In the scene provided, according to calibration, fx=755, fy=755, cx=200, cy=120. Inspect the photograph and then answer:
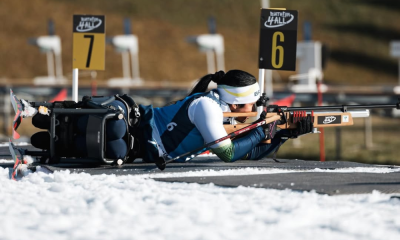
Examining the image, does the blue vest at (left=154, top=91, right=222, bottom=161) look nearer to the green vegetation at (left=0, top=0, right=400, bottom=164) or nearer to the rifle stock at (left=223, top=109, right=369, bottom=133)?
the rifle stock at (left=223, top=109, right=369, bottom=133)

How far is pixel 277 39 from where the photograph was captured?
9.20 m

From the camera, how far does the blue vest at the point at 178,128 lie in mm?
7121

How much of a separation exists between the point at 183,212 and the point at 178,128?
7.90 ft

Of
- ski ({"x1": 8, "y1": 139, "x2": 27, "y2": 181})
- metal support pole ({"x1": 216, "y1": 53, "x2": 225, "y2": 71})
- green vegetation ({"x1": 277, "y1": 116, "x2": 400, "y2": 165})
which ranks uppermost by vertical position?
ski ({"x1": 8, "y1": 139, "x2": 27, "y2": 181})

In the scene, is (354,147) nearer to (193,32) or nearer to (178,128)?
(178,128)

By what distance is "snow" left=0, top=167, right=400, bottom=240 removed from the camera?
14.2ft

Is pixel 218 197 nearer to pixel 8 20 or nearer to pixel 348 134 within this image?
pixel 348 134

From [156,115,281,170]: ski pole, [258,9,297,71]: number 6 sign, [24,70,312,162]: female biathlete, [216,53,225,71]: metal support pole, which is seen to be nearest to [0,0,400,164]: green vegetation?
[216,53,225,71]: metal support pole

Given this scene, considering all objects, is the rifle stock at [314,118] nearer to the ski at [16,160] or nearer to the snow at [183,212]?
the snow at [183,212]

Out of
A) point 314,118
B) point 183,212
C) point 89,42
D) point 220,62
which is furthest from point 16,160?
point 220,62

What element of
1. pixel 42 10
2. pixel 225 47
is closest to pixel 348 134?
pixel 225 47

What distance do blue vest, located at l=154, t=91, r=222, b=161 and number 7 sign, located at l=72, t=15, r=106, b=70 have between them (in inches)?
125

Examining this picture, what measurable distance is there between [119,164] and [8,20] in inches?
2430

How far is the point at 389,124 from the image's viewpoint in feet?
90.2
